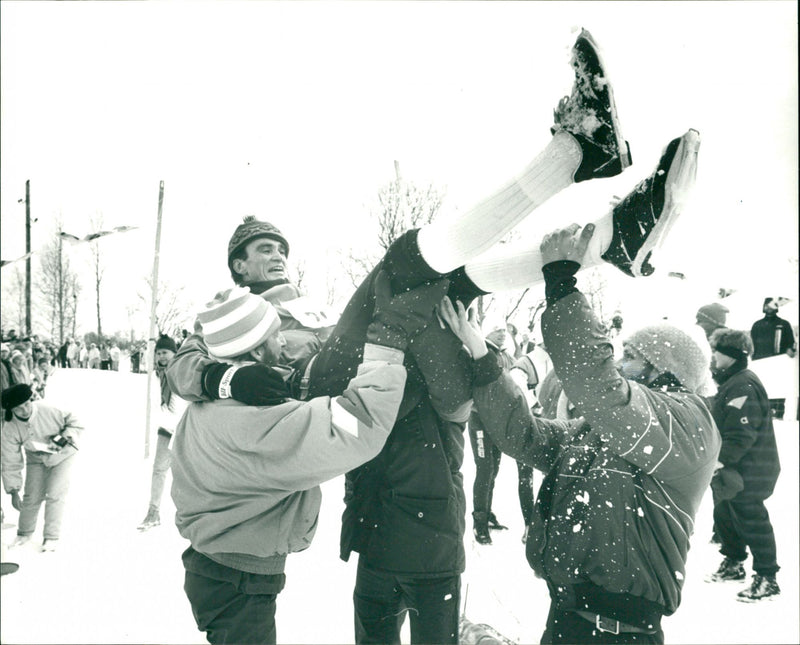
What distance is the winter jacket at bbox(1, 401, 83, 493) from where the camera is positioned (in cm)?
102

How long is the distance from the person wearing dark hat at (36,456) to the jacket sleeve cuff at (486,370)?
2.60 ft

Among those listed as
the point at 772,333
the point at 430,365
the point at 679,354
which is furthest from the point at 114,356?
the point at 772,333

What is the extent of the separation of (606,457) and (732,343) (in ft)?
3.78

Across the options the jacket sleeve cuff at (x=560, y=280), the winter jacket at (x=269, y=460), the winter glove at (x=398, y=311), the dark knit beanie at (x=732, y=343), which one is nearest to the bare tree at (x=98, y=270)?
the winter jacket at (x=269, y=460)

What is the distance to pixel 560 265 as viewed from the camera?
47.3 inches

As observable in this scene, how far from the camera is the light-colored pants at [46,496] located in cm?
106

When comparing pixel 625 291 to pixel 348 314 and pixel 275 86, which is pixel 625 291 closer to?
pixel 348 314

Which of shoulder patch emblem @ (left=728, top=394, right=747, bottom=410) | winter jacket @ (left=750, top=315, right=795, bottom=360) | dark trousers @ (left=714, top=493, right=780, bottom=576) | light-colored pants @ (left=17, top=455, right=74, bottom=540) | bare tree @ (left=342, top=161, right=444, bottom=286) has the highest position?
bare tree @ (left=342, top=161, right=444, bottom=286)

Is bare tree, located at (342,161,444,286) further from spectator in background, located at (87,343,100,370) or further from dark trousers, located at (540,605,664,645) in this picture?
dark trousers, located at (540,605,664,645)

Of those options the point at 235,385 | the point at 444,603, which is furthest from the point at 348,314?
the point at 444,603

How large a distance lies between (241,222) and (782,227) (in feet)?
4.11

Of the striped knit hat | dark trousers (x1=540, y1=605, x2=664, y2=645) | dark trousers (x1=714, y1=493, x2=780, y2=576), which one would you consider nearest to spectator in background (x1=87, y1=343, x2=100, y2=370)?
the striped knit hat

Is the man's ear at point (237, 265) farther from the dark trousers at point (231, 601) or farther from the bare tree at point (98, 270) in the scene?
the dark trousers at point (231, 601)

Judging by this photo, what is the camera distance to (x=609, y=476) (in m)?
1.28
